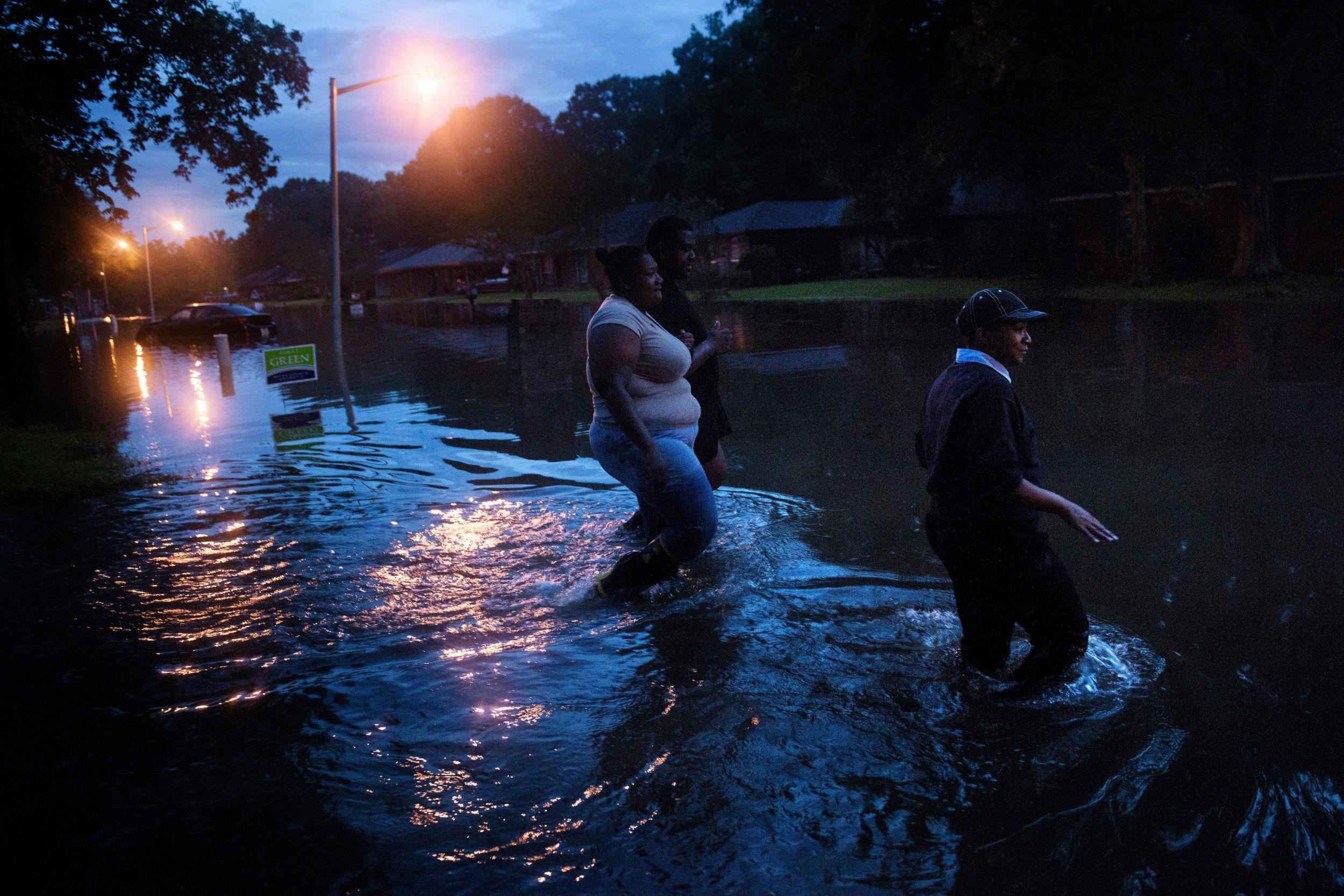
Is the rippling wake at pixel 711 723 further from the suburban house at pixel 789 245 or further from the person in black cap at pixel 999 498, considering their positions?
the suburban house at pixel 789 245

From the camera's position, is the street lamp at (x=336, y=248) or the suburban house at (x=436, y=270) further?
the suburban house at (x=436, y=270)

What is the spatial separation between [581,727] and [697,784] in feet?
2.08

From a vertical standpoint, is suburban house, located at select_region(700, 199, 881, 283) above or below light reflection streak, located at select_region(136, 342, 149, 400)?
above

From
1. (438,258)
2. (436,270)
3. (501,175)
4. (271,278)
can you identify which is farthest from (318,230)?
(501,175)

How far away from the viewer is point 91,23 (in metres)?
12.8

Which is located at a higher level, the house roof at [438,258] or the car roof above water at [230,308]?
the house roof at [438,258]

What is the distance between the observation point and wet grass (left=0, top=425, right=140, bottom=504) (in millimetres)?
8656

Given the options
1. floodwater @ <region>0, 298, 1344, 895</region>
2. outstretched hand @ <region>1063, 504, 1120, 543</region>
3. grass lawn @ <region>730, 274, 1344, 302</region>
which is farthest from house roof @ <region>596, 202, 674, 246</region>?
outstretched hand @ <region>1063, 504, 1120, 543</region>

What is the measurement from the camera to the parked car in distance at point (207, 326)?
34.5 m

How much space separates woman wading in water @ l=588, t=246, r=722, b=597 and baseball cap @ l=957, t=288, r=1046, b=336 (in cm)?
153

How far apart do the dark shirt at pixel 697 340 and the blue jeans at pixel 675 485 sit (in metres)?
0.77

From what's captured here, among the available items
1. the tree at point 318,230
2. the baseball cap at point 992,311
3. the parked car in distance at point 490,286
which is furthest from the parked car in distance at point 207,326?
the tree at point 318,230

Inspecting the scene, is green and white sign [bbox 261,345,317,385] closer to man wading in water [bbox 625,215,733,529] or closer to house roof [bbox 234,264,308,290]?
man wading in water [bbox 625,215,733,529]

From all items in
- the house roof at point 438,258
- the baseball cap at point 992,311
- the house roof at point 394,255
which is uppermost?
the house roof at point 394,255
